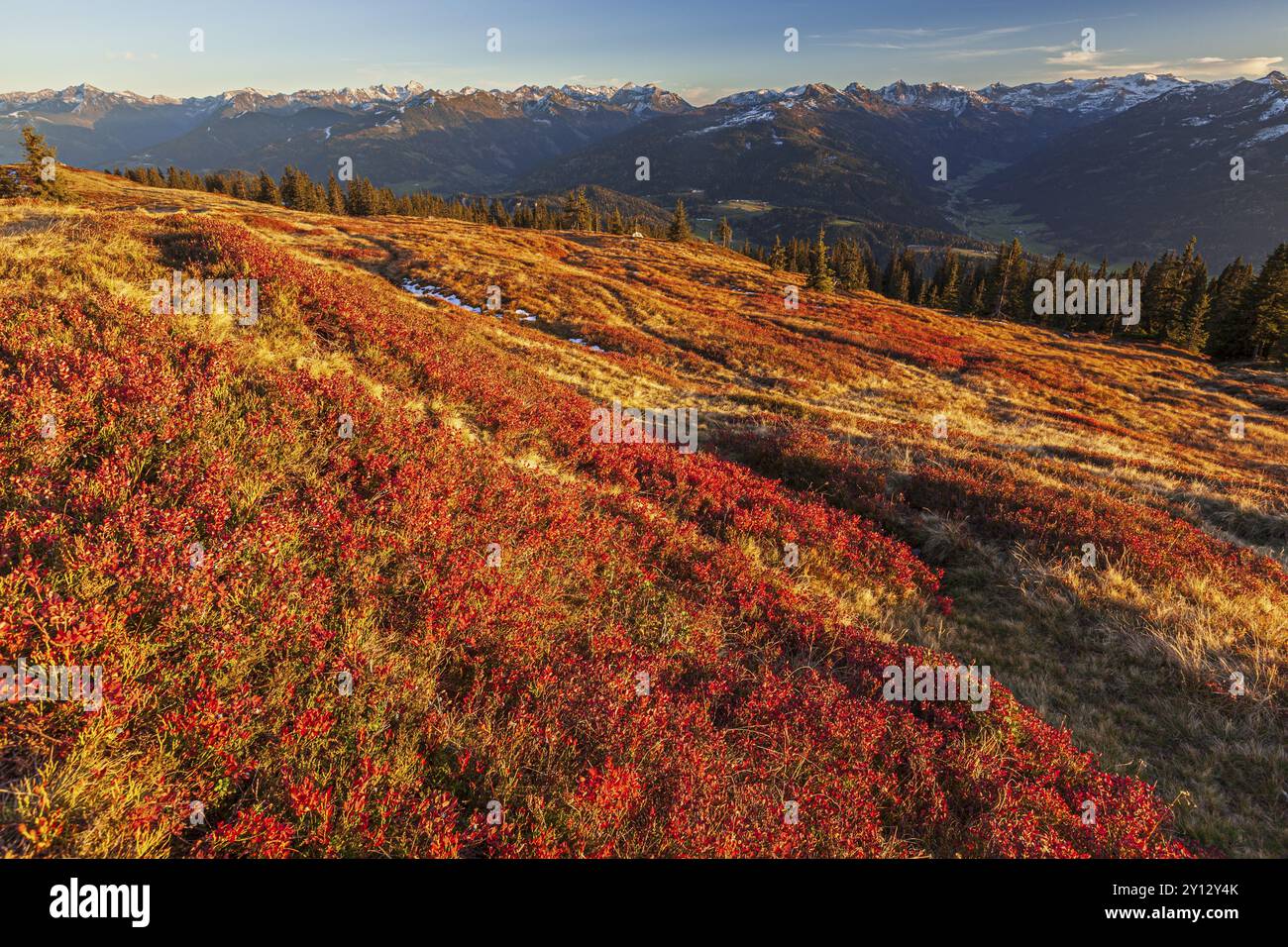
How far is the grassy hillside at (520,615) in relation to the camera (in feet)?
10.9

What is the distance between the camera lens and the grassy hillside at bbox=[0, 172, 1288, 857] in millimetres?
3326

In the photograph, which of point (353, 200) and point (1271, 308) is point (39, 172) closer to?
point (353, 200)

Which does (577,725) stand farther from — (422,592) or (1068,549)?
(1068,549)

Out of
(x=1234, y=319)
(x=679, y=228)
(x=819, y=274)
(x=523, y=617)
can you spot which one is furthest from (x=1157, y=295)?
(x=523, y=617)

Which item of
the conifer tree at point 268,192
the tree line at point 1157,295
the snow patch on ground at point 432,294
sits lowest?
the snow patch on ground at point 432,294

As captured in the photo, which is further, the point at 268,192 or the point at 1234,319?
the point at 268,192

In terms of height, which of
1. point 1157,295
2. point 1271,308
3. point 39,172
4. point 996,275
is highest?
point 39,172

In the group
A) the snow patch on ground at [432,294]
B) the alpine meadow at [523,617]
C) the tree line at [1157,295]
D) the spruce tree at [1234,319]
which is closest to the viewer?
the alpine meadow at [523,617]

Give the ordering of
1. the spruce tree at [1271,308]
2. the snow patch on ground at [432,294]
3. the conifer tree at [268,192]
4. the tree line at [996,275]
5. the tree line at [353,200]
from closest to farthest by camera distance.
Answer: the snow patch on ground at [432,294] → the spruce tree at [1271,308] → the tree line at [996,275] → the conifer tree at [268,192] → the tree line at [353,200]

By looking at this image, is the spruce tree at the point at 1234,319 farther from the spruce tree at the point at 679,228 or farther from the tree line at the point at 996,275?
the spruce tree at the point at 679,228

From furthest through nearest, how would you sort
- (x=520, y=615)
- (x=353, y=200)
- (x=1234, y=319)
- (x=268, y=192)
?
(x=353, y=200) < (x=268, y=192) < (x=1234, y=319) < (x=520, y=615)

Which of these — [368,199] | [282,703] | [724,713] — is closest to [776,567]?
[724,713]

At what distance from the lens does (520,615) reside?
211 inches

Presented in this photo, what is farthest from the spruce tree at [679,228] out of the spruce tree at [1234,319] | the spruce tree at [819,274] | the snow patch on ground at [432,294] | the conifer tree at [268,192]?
the snow patch on ground at [432,294]
